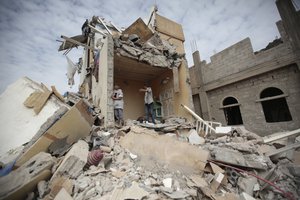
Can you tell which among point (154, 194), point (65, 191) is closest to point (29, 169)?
point (65, 191)

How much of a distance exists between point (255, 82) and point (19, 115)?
10493 mm

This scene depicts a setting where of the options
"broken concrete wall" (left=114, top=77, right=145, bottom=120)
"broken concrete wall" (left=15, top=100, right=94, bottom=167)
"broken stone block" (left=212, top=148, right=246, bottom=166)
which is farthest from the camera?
"broken concrete wall" (left=114, top=77, right=145, bottom=120)

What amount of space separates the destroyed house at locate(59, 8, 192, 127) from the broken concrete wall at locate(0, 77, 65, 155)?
1652 millimetres

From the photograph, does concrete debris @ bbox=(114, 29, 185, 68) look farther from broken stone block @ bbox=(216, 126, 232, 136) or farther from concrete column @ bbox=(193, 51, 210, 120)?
concrete column @ bbox=(193, 51, 210, 120)

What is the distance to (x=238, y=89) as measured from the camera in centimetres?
860

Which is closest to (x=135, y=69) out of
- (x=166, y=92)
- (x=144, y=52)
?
(x=144, y=52)

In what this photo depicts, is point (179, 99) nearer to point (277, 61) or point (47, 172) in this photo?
point (277, 61)

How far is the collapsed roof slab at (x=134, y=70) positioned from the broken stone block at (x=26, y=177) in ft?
15.2

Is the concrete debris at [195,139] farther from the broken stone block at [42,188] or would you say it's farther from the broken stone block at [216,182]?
the broken stone block at [42,188]

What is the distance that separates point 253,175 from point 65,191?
10.5 feet

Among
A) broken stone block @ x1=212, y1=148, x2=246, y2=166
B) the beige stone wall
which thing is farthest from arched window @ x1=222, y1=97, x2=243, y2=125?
broken stone block @ x1=212, y1=148, x2=246, y2=166

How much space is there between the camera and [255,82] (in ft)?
26.0

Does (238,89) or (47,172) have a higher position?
(238,89)

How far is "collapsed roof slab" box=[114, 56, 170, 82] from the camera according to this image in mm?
6404
